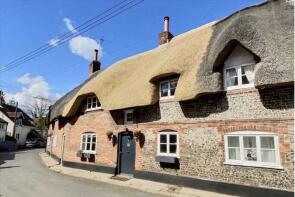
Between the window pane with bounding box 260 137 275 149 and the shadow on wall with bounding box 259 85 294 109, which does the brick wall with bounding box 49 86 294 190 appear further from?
the window pane with bounding box 260 137 275 149

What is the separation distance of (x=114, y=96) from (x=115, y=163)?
3949mm

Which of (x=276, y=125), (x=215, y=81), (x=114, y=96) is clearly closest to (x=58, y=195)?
(x=114, y=96)

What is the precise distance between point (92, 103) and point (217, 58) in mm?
9967

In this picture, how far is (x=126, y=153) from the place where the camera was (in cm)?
1405

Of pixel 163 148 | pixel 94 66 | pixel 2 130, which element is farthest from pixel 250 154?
pixel 2 130

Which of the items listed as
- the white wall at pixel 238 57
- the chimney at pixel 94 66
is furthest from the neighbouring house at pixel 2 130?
the white wall at pixel 238 57

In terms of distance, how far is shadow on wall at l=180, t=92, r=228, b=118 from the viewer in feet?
34.4

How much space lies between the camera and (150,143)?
12828 millimetres

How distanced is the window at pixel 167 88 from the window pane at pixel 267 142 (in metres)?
4.74

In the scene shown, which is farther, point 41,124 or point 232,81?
point 41,124

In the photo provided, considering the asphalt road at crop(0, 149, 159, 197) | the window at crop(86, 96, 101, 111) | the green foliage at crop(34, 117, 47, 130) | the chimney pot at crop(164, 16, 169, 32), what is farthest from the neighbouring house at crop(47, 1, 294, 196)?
the green foliage at crop(34, 117, 47, 130)

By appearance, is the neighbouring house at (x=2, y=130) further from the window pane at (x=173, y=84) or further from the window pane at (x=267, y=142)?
the window pane at (x=267, y=142)

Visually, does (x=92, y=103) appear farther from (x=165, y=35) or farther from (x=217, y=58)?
(x=217, y=58)

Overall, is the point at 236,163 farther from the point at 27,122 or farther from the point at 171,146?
the point at 27,122
